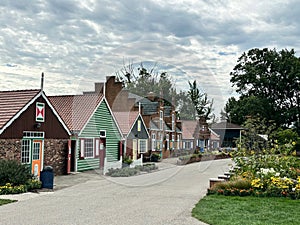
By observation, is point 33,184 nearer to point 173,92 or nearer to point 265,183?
point 173,92

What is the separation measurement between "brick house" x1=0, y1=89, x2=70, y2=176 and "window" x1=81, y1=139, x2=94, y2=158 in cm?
184

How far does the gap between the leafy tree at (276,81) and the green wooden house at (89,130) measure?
3273 cm

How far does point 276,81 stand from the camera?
51000 millimetres

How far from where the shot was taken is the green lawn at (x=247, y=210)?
8234 mm

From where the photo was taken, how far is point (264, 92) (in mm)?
52469

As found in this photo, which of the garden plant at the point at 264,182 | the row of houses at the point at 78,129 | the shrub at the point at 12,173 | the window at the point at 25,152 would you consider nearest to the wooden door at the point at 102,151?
the row of houses at the point at 78,129

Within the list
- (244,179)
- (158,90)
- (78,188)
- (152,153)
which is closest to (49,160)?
(78,188)

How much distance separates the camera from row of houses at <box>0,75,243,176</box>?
1548cm

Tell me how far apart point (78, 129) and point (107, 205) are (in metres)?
10.2

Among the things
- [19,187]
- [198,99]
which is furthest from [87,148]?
[198,99]

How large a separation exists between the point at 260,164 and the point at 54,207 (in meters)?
8.45

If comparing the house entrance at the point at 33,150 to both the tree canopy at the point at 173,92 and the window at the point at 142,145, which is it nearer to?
the tree canopy at the point at 173,92

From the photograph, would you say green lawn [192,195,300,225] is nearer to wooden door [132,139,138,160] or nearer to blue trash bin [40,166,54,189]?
blue trash bin [40,166,54,189]

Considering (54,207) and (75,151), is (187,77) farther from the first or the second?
(75,151)
